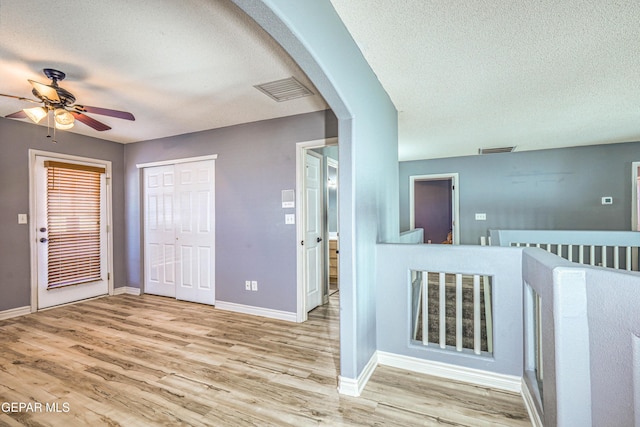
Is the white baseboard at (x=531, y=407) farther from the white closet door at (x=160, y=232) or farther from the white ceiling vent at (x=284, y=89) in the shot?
the white closet door at (x=160, y=232)

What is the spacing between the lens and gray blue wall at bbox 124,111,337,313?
3.39 m

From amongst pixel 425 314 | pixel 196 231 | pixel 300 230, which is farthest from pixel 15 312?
pixel 425 314

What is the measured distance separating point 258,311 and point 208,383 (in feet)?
4.84

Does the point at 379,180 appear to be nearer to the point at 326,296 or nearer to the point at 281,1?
the point at 281,1

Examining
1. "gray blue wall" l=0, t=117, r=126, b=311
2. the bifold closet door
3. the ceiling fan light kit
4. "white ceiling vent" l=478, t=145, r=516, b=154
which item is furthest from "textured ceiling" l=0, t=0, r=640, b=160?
"white ceiling vent" l=478, t=145, r=516, b=154

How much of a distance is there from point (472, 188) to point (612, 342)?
5.25 metres

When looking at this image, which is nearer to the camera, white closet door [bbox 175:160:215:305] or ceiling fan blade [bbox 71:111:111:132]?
ceiling fan blade [bbox 71:111:111:132]

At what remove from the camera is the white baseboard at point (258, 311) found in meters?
3.37

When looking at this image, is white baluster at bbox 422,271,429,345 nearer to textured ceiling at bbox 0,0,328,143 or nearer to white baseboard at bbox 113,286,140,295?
textured ceiling at bbox 0,0,328,143

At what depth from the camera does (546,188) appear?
17.2ft

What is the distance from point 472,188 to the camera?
5836 millimetres

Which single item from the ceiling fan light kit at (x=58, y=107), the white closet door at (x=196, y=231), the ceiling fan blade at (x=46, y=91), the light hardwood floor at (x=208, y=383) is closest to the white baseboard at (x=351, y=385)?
the light hardwood floor at (x=208, y=383)

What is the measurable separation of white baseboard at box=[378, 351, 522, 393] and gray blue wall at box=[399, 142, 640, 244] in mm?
4289

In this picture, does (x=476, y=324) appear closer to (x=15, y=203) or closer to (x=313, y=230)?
(x=313, y=230)
